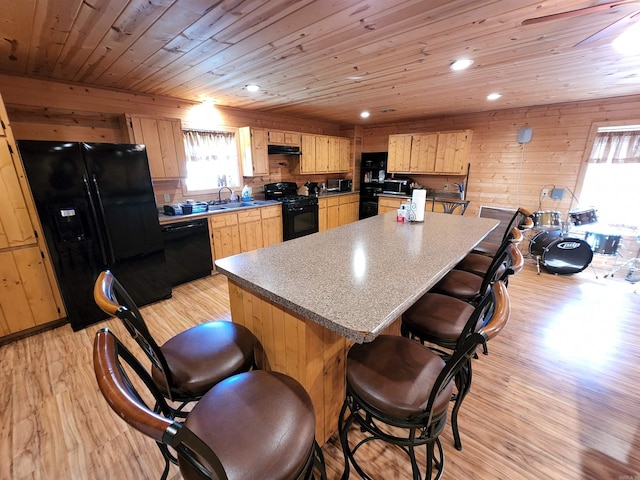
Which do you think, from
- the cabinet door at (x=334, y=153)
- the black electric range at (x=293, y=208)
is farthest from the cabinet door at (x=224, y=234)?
the cabinet door at (x=334, y=153)

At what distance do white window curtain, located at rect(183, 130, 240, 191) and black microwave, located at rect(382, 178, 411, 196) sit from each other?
3141 millimetres

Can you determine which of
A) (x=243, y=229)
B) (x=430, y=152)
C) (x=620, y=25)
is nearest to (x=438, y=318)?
(x=620, y=25)

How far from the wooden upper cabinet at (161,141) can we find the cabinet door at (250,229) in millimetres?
1012

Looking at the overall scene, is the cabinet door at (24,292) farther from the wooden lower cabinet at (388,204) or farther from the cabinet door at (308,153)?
the wooden lower cabinet at (388,204)

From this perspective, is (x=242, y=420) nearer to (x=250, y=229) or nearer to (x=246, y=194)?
(x=250, y=229)

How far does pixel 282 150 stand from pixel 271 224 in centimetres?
136

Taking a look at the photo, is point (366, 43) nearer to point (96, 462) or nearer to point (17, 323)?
point (96, 462)

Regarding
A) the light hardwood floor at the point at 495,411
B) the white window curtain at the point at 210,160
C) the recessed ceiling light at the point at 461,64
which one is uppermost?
the recessed ceiling light at the point at 461,64

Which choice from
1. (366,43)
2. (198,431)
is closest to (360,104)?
(366,43)

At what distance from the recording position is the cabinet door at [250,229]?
13.4 ft

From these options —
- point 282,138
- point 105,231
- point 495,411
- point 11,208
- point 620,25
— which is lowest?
point 495,411

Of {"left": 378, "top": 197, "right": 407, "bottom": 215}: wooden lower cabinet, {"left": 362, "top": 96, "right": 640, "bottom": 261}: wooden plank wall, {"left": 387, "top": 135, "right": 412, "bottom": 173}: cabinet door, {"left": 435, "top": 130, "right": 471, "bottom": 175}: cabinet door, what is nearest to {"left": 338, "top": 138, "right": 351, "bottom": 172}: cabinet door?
{"left": 387, "top": 135, "right": 412, "bottom": 173}: cabinet door

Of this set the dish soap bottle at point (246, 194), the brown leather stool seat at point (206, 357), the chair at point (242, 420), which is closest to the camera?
the chair at point (242, 420)

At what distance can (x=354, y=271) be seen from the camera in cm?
143
